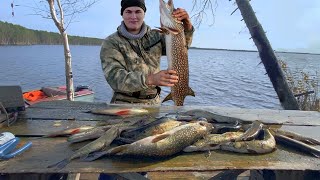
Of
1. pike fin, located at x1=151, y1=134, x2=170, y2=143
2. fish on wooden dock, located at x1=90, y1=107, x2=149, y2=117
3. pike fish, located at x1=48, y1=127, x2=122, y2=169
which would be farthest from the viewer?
fish on wooden dock, located at x1=90, y1=107, x2=149, y2=117

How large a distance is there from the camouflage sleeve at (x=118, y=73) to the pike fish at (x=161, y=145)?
152 centimetres

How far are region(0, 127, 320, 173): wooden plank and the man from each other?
1.74 metres

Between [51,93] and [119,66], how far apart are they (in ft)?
30.2

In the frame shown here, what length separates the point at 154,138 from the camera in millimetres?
2834

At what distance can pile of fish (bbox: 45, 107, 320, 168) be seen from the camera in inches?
107

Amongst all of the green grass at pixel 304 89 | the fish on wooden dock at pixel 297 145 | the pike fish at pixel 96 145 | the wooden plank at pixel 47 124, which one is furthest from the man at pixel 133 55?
the green grass at pixel 304 89

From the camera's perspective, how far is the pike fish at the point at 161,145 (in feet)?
8.86

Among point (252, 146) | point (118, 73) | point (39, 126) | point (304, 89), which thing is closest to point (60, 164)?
point (39, 126)

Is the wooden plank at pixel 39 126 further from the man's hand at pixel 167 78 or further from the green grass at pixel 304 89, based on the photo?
the green grass at pixel 304 89

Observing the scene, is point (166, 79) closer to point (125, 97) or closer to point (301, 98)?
point (125, 97)

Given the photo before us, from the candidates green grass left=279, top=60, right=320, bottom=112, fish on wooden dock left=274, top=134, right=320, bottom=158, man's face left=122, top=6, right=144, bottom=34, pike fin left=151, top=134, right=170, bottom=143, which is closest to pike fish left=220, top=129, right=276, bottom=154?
fish on wooden dock left=274, top=134, right=320, bottom=158

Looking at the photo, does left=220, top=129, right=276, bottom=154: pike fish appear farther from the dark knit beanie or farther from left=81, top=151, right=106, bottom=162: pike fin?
the dark knit beanie

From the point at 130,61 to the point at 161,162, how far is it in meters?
2.57

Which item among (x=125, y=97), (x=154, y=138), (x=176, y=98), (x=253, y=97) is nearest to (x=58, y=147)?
(x=154, y=138)
